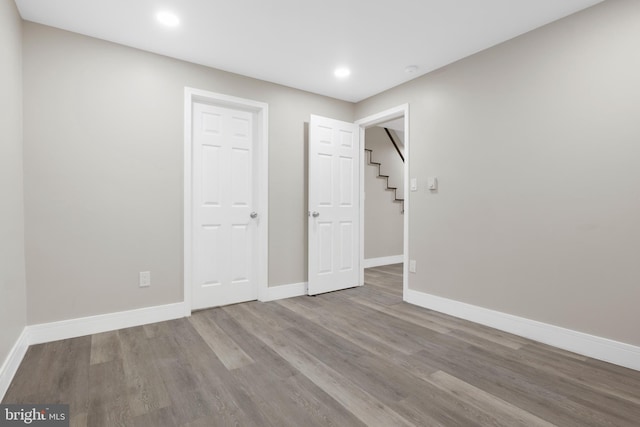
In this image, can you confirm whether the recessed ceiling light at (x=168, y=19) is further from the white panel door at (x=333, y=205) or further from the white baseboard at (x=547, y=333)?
the white baseboard at (x=547, y=333)

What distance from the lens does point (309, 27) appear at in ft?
8.05

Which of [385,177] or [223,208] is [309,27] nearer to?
[223,208]

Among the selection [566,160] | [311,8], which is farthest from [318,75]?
[566,160]

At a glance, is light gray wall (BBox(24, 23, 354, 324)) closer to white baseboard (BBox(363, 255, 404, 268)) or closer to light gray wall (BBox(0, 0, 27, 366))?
light gray wall (BBox(0, 0, 27, 366))

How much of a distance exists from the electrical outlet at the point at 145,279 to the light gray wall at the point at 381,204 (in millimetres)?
3447

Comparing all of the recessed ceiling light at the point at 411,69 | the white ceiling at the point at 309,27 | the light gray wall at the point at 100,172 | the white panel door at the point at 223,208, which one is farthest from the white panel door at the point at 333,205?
the light gray wall at the point at 100,172

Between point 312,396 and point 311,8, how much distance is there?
2.43 meters

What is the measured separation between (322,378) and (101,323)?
189cm

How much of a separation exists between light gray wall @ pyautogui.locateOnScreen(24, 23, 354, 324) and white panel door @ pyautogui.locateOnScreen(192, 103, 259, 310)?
8.2 inches

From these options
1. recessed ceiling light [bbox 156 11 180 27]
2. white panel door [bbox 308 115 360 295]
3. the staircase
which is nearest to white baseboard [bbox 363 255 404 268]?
the staircase

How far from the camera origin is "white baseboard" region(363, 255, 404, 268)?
17.9ft

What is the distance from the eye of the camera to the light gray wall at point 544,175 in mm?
2066

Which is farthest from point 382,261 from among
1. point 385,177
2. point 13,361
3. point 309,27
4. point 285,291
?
point 13,361

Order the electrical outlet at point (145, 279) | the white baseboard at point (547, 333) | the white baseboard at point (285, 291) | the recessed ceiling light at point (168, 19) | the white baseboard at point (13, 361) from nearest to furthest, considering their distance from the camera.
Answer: the white baseboard at point (13, 361), the white baseboard at point (547, 333), the recessed ceiling light at point (168, 19), the electrical outlet at point (145, 279), the white baseboard at point (285, 291)
